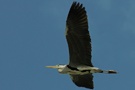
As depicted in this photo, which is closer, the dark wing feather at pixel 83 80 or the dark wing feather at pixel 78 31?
the dark wing feather at pixel 78 31

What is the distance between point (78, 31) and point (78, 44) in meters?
0.59

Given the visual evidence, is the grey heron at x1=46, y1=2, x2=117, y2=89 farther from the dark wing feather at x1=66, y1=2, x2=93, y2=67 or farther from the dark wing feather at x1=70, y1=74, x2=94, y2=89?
the dark wing feather at x1=70, y1=74, x2=94, y2=89

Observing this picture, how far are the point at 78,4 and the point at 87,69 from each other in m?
2.97

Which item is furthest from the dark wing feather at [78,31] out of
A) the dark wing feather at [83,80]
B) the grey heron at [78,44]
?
the dark wing feather at [83,80]

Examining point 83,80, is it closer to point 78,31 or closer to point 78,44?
point 78,44

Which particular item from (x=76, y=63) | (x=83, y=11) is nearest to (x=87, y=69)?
(x=76, y=63)

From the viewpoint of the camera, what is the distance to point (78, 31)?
27.4 metres

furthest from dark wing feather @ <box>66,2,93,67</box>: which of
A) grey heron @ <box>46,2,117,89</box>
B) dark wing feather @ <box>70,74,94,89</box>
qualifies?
dark wing feather @ <box>70,74,94,89</box>

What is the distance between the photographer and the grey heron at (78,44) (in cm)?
2731

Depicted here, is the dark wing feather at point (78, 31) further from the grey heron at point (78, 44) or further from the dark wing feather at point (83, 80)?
the dark wing feather at point (83, 80)

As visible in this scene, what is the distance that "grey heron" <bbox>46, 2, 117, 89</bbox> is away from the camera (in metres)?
27.3

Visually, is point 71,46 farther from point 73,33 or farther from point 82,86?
point 82,86

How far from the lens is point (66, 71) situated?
28656mm

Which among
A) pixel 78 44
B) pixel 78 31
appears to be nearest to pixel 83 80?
pixel 78 44
